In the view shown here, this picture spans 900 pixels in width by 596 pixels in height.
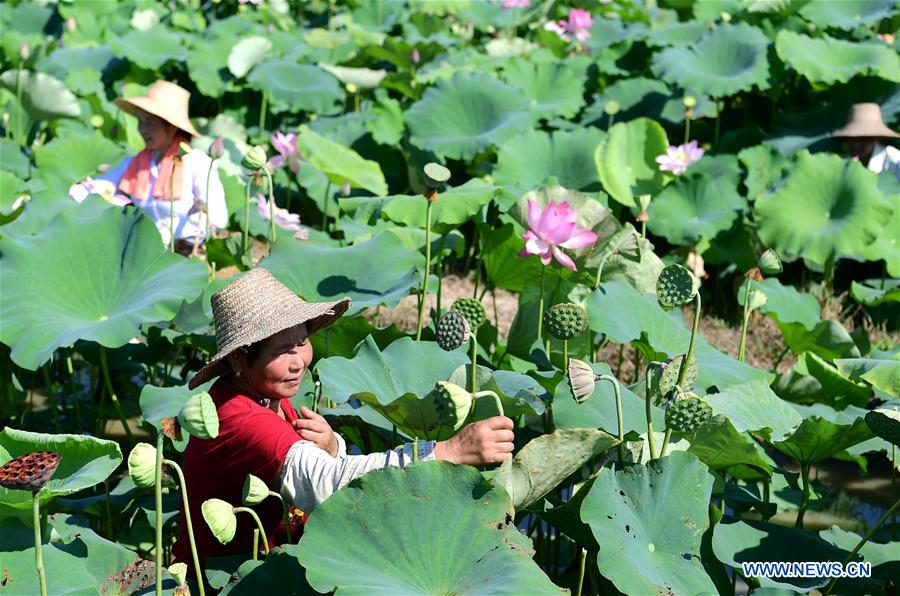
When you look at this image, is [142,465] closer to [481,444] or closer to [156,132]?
[481,444]

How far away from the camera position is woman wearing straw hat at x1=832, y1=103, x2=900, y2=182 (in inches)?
173

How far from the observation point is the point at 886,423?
1.75 m

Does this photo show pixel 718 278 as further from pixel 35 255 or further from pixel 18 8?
pixel 18 8

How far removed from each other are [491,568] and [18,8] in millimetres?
6614

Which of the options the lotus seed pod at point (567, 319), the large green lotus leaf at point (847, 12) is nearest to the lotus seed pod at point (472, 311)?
the lotus seed pod at point (567, 319)

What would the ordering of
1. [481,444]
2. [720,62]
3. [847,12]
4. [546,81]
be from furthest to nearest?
[847,12], [546,81], [720,62], [481,444]

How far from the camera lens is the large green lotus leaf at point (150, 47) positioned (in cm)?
589

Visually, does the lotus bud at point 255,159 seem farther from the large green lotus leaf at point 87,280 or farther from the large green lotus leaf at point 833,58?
the large green lotus leaf at point 833,58

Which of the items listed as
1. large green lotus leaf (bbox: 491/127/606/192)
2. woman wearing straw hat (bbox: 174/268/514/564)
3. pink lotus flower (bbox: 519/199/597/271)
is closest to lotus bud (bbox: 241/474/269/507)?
woman wearing straw hat (bbox: 174/268/514/564)

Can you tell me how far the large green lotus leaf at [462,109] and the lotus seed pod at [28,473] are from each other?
3201 millimetres

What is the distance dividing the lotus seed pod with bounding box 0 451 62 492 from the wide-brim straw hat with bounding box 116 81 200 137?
2.04 metres

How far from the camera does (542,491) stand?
6.27ft

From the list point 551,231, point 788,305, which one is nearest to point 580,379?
point 551,231

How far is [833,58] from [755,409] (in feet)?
9.97
